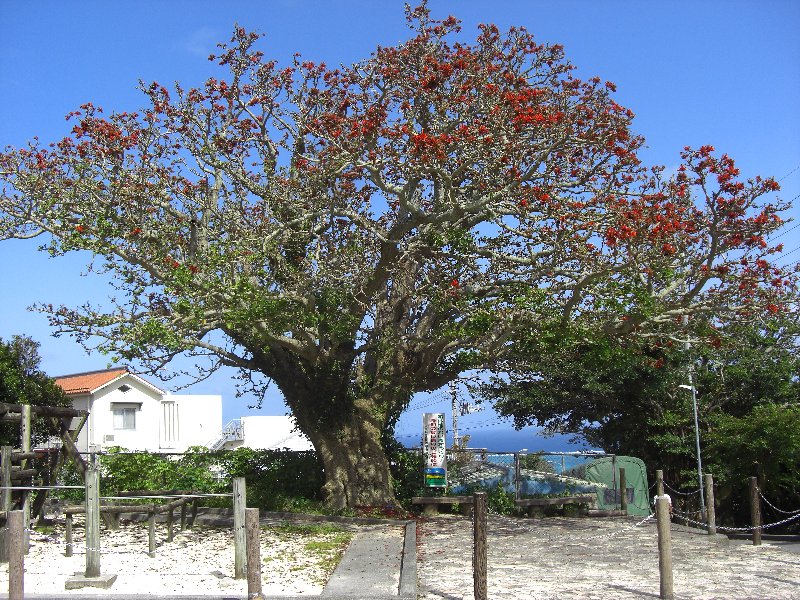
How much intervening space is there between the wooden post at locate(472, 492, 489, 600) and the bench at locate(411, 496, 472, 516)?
9.12 m

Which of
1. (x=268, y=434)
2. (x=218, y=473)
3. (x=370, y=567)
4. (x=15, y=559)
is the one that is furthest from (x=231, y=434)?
(x=15, y=559)

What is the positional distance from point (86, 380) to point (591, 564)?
108 feet

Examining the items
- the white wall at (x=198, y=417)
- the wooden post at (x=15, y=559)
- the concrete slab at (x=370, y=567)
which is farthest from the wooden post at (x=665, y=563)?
the white wall at (x=198, y=417)

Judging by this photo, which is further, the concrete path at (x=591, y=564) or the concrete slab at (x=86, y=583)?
the concrete path at (x=591, y=564)

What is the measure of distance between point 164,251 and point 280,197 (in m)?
2.44

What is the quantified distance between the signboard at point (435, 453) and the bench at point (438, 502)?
58 centimetres

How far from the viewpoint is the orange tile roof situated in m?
38.1

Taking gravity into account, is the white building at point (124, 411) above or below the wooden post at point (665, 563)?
above

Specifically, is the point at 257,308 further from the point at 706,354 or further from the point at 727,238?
the point at 706,354

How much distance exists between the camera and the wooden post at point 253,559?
8922 millimetres

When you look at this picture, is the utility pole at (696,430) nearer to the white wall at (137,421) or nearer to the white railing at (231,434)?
the white wall at (137,421)

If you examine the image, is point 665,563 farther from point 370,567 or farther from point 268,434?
point 268,434

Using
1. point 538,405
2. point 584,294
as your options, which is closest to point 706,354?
point 538,405

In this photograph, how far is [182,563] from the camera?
12039 millimetres
